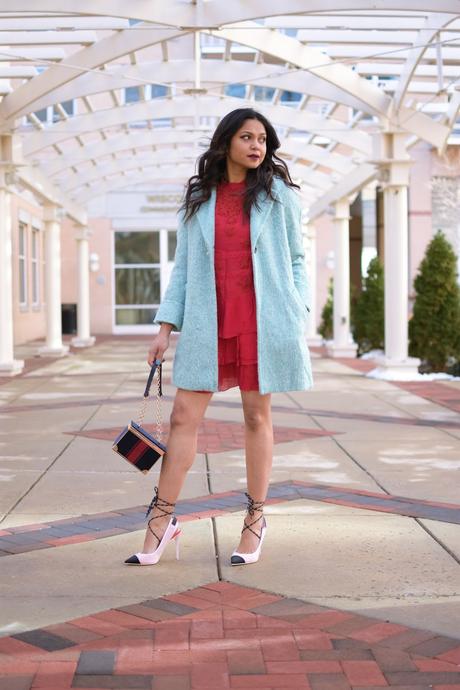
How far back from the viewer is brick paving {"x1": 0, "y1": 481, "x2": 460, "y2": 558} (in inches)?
184

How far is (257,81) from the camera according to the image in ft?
46.3

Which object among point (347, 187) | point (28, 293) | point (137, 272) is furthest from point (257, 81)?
point (137, 272)

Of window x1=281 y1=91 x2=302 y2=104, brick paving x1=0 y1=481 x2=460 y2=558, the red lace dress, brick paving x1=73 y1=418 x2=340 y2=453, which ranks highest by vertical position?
window x1=281 y1=91 x2=302 y2=104

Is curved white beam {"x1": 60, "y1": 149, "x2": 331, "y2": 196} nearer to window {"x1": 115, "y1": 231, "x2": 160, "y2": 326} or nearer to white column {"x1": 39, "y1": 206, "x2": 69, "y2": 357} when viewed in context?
white column {"x1": 39, "y1": 206, "x2": 69, "y2": 357}

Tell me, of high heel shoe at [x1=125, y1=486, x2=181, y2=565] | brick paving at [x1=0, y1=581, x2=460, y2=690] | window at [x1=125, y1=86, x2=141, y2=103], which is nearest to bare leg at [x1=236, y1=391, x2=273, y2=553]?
high heel shoe at [x1=125, y1=486, x2=181, y2=565]

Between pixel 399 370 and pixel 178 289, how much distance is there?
419 inches

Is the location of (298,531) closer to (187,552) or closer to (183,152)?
(187,552)

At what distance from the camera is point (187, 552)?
14.4 feet

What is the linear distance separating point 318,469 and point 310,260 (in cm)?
1891

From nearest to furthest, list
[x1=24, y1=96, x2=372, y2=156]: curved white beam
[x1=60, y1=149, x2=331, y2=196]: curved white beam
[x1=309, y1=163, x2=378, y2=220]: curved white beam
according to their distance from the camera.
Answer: [x1=24, y1=96, x2=372, y2=156]: curved white beam, [x1=309, y1=163, x2=378, y2=220]: curved white beam, [x1=60, y1=149, x2=331, y2=196]: curved white beam

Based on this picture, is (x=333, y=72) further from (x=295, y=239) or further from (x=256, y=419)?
(x=256, y=419)

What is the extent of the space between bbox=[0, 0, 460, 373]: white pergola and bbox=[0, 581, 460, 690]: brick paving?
760 centimetres

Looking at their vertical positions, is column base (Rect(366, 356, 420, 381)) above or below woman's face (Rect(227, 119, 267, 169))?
below

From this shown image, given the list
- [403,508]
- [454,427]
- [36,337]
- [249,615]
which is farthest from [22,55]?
[36,337]
